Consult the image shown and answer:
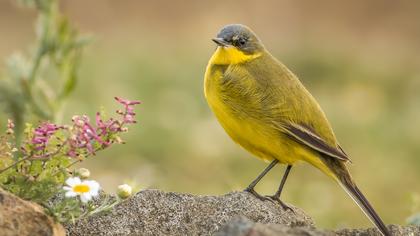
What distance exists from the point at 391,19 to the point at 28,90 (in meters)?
10.7

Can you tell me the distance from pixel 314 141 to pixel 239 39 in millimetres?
1040

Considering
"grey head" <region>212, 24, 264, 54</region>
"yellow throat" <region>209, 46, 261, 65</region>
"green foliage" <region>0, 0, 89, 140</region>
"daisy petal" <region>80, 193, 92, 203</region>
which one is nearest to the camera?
"daisy petal" <region>80, 193, 92, 203</region>

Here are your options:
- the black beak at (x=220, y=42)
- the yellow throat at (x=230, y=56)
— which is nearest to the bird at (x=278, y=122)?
the yellow throat at (x=230, y=56)

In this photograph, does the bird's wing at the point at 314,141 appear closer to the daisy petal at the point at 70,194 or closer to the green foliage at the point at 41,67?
the daisy petal at the point at 70,194

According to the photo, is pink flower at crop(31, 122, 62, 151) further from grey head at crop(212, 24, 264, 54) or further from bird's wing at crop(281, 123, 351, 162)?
grey head at crop(212, 24, 264, 54)

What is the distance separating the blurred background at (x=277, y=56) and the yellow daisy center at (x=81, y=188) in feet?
6.52

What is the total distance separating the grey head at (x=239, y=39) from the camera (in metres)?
6.03

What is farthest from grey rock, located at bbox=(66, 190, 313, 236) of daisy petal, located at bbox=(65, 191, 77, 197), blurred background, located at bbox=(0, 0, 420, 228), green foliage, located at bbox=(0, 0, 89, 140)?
green foliage, located at bbox=(0, 0, 89, 140)

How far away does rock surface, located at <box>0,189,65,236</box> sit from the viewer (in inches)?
150

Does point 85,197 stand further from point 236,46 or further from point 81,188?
point 236,46

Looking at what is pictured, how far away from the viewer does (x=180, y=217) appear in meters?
4.62

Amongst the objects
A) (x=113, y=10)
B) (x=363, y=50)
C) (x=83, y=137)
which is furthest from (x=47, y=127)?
(x=113, y=10)

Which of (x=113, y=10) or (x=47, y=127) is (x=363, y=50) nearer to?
(x=113, y=10)

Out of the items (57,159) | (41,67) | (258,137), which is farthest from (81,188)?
Answer: (41,67)
